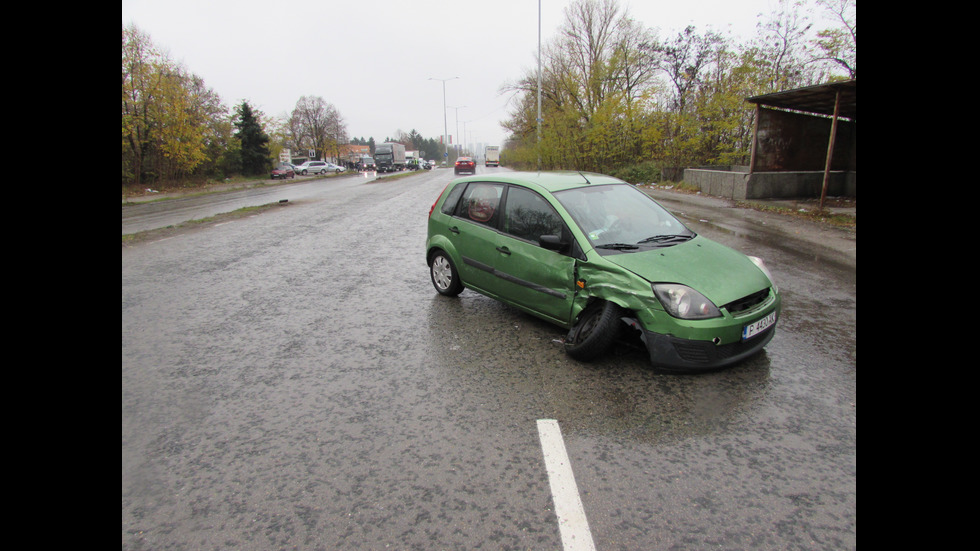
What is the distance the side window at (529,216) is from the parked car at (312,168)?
175 ft

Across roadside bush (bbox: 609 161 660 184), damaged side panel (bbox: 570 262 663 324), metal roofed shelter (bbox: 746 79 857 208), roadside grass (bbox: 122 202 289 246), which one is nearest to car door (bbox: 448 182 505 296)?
damaged side panel (bbox: 570 262 663 324)

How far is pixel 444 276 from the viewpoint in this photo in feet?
19.6

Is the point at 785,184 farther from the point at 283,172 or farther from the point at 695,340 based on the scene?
the point at 283,172

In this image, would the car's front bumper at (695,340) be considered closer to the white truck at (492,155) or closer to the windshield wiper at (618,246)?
the windshield wiper at (618,246)

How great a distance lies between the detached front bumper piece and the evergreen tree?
48.0 meters

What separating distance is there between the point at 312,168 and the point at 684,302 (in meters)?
56.4

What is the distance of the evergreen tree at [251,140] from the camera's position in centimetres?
4497

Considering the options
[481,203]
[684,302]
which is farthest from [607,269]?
[481,203]

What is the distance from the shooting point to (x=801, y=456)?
279cm

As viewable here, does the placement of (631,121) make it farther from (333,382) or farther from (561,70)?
(333,382)

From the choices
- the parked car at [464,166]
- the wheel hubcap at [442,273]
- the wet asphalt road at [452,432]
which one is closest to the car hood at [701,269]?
the wet asphalt road at [452,432]

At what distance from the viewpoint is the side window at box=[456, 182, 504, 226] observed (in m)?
5.13
